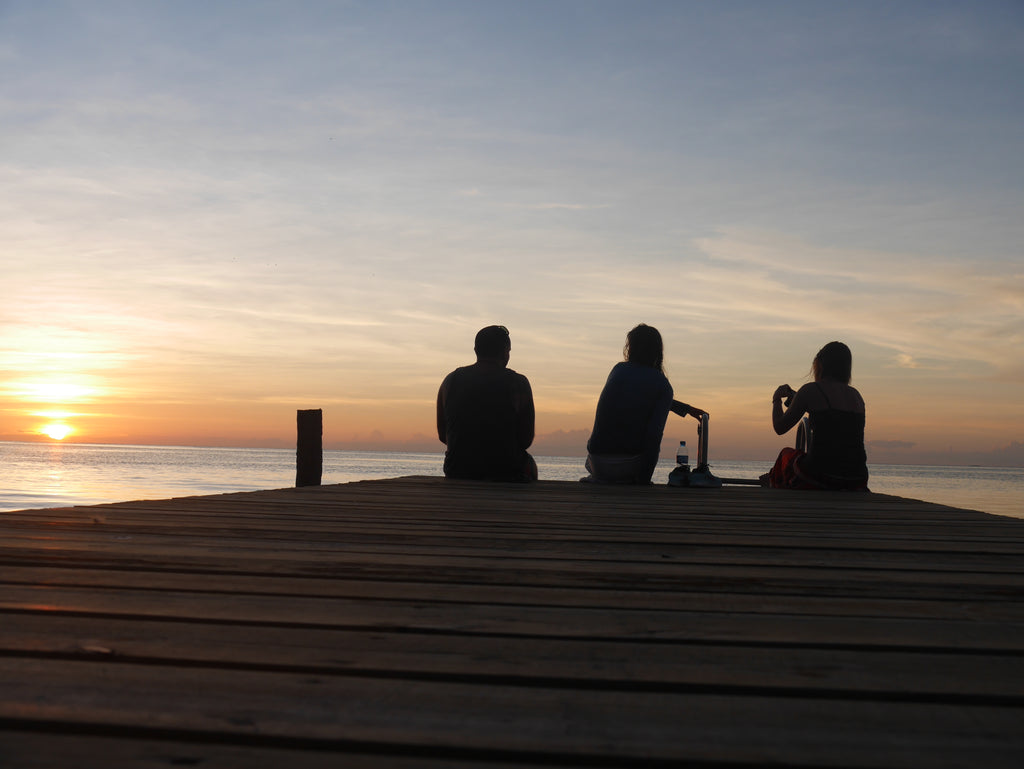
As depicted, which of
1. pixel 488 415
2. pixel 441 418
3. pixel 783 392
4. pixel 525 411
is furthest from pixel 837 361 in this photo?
pixel 441 418

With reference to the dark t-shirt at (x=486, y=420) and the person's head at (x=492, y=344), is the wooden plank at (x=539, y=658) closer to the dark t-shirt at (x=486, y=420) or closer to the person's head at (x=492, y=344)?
the dark t-shirt at (x=486, y=420)

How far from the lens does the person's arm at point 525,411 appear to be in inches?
238

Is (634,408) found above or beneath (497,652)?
above

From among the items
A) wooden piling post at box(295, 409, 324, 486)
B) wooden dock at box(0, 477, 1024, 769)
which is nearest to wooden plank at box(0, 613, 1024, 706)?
wooden dock at box(0, 477, 1024, 769)

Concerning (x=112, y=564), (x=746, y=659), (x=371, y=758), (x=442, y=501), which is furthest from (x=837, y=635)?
(x=442, y=501)

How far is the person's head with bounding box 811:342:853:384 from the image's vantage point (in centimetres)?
647

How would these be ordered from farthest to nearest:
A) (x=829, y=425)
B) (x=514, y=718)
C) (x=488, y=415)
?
1. (x=829, y=425)
2. (x=488, y=415)
3. (x=514, y=718)

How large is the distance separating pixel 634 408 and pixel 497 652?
4981 mm

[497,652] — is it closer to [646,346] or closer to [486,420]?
[486,420]

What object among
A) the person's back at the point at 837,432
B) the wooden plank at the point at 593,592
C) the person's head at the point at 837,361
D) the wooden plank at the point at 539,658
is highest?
the person's head at the point at 837,361

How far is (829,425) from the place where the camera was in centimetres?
629

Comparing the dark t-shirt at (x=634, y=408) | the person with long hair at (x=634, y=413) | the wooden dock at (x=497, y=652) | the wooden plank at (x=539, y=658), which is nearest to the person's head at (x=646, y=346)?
the person with long hair at (x=634, y=413)

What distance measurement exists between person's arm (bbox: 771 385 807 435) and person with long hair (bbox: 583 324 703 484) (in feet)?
2.05

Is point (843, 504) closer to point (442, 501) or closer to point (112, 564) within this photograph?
point (442, 501)
